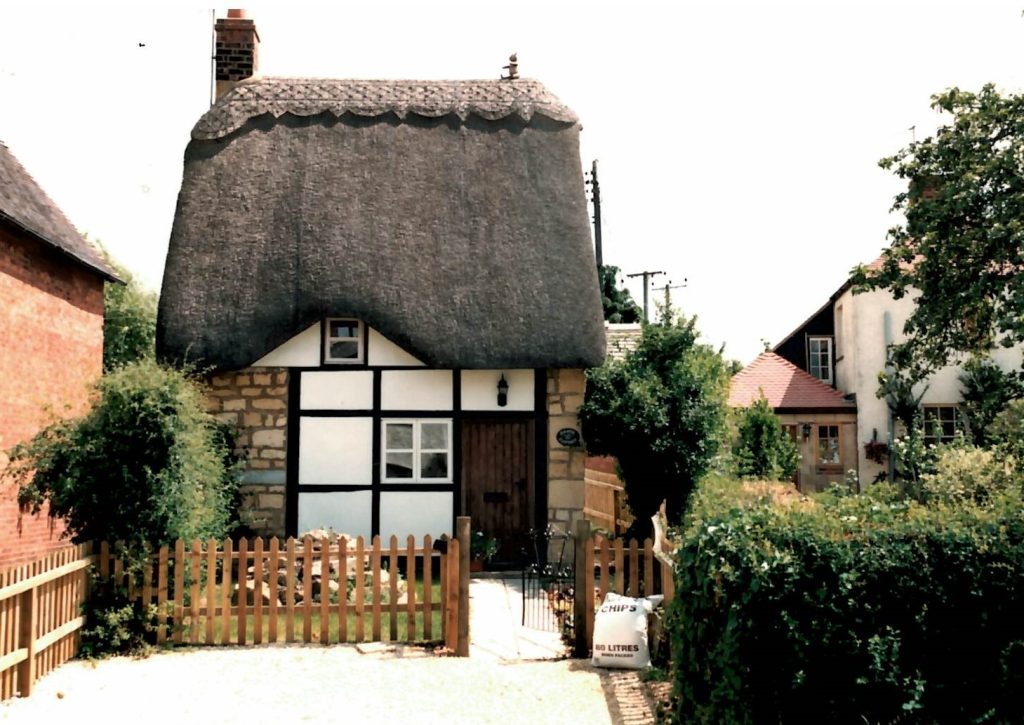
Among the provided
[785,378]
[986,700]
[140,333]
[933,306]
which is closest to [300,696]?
[986,700]

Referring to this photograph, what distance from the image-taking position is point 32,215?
42.2 feet

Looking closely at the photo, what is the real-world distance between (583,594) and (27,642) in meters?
4.37

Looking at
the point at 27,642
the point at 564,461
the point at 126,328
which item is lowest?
the point at 27,642

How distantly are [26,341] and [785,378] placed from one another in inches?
866

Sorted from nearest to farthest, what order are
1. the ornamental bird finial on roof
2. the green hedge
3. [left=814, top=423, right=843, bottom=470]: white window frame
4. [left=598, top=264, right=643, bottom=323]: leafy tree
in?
the green hedge → the ornamental bird finial on roof → [left=814, top=423, right=843, bottom=470]: white window frame → [left=598, top=264, right=643, bottom=323]: leafy tree

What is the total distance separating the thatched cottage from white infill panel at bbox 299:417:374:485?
19mm

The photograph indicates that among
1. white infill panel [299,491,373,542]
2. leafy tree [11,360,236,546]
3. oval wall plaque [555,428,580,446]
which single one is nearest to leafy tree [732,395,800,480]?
oval wall plaque [555,428,580,446]

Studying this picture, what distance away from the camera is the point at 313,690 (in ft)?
24.1

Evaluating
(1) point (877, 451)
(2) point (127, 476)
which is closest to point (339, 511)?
(2) point (127, 476)

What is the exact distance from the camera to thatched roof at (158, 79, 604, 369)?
1311 centimetres

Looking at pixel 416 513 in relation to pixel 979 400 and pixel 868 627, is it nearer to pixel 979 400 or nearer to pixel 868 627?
pixel 868 627

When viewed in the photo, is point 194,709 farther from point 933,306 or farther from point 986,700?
point 933,306

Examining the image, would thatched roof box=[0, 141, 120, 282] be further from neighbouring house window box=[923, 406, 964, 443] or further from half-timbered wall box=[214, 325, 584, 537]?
neighbouring house window box=[923, 406, 964, 443]

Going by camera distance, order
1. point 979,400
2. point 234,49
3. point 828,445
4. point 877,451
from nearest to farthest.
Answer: point 234,49
point 979,400
point 877,451
point 828,445
